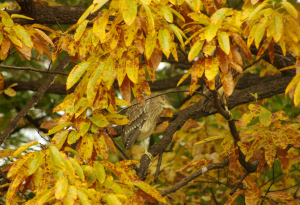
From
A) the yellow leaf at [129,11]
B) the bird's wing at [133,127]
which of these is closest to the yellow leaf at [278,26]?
the yellow leaf at [129,11]

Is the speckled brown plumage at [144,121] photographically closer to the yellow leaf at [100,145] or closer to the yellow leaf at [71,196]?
the yellow leaf at [100,145]

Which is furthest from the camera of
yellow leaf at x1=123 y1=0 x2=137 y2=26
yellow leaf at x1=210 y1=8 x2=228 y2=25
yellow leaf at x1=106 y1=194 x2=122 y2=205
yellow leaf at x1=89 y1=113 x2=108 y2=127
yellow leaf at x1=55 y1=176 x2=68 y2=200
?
yellow leaf at x1=89 y1=113 x2=108 y2=127

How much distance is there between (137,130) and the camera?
5668mm

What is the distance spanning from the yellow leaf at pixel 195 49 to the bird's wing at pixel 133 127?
325 centimetres

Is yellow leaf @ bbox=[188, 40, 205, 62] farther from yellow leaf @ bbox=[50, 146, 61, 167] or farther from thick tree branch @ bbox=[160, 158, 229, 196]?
thick tree branch @ bbox=[160, 158, 229, 196]

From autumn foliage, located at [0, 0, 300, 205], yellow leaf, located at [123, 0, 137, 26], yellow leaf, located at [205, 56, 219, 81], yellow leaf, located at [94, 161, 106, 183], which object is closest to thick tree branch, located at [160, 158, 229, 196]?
autumn foliage, located at [0, 0, 300, 205]

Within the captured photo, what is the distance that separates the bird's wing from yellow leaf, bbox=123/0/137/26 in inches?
137

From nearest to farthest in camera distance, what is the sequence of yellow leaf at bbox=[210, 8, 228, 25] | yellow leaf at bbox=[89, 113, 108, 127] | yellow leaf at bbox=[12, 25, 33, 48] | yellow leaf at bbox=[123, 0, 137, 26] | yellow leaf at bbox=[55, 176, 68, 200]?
yellow leaf at bbox=[55, 176, 68, 200] < yellow leaf at bbox=[123, 0, 137, 26] < yellow leaf at bbox=[210, 8, 228, 25] < yellow leaf at bbox=[89, 113, 108, 127] < yellow leaf at bbox=[12, 25, 33, 48]

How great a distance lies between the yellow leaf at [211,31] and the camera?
7.54 ft

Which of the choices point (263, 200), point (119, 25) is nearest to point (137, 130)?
point (263, 200)

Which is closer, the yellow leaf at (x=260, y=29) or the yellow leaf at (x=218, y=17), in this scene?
the yellow leaf at (x=218, y=17)

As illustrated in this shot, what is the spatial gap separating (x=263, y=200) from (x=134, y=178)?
69.5 inches

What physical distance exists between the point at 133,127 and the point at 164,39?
133 inches

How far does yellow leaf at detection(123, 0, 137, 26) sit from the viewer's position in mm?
2151
